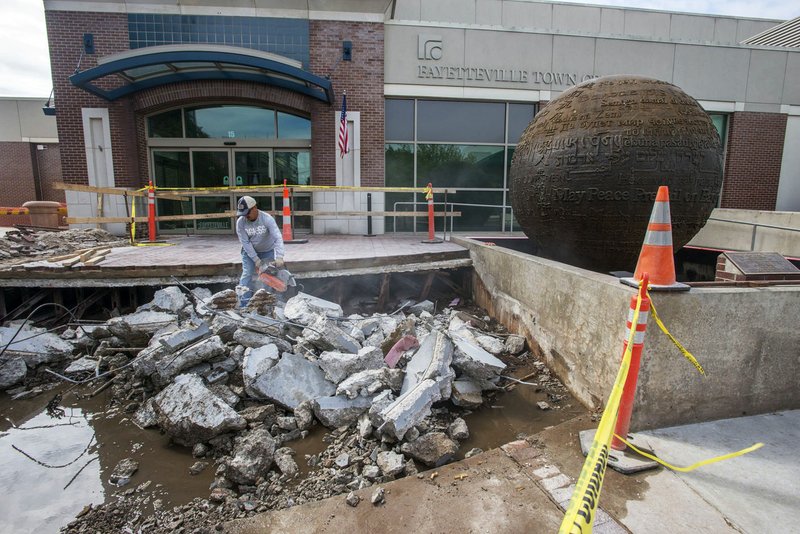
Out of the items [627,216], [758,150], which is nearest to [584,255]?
[627,216]

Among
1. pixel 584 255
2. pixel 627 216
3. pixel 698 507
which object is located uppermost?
pixel 627 216

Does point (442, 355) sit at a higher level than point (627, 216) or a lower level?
lower

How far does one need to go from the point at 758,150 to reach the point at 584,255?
12656mm

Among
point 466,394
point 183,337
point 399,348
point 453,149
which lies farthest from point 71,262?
point 453,149

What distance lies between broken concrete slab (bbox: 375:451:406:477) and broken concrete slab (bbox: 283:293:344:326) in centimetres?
205

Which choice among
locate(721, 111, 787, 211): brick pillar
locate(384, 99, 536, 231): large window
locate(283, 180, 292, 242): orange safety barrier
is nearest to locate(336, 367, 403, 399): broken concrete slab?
locate(283, 180, 292, 242): orange safety barrier

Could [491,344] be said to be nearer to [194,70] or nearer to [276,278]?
[276,278]

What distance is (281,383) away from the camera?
12.3 ft

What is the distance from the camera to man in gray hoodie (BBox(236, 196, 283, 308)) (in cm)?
545

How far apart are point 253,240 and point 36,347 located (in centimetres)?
267

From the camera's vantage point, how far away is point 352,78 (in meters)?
11.4

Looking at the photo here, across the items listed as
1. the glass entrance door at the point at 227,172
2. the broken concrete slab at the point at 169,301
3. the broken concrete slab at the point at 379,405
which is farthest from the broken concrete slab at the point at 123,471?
the glass entrance door at the point at 227,172

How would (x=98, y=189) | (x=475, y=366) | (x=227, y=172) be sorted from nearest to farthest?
(x=475, y=366) < (x=98, y=189) < (x=227, y=172)

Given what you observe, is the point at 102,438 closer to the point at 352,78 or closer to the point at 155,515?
the point at 155,515
